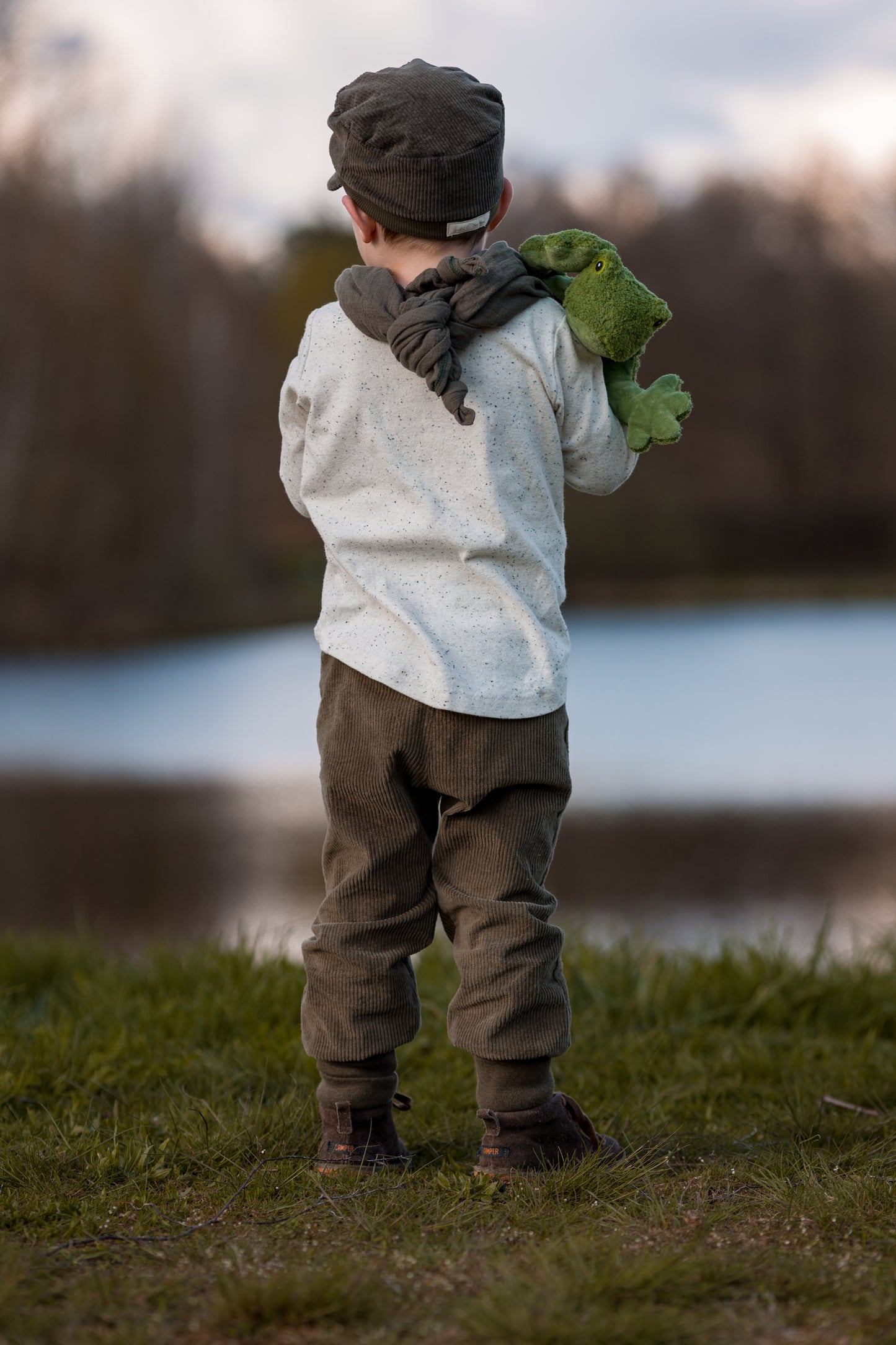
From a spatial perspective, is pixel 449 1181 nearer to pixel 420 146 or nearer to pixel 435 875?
pixel 435 875

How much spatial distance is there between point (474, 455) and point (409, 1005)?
2.54 ft

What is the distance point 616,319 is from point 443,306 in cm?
24

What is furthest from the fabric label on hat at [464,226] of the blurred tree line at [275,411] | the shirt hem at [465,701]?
the blurred tree line at [275,411]

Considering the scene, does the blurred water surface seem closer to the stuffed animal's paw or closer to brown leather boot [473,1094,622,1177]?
brown leather boot [473,1094,622,1177]

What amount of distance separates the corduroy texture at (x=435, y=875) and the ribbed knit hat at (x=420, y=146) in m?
0.64

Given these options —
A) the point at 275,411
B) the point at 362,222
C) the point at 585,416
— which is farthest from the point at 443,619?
the point at 275,411

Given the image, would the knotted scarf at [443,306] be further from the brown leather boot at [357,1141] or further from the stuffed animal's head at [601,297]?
the brown leather boot at [357,1141]

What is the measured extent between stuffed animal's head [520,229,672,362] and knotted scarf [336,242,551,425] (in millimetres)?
48

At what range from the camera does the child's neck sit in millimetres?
1994

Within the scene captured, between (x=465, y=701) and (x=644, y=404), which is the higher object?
(x=644, y=404)

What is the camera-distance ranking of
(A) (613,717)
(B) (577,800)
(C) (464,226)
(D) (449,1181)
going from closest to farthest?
(D) (449,1181), (C) (464,226), (B) (577,800), (A) (613,717)

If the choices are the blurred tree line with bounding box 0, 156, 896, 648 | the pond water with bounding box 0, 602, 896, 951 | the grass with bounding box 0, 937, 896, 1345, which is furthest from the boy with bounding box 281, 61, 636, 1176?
the blurred tree line with bounding box 0, 156, 896, 648

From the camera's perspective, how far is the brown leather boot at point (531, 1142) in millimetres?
1910

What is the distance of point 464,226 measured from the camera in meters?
1.96
